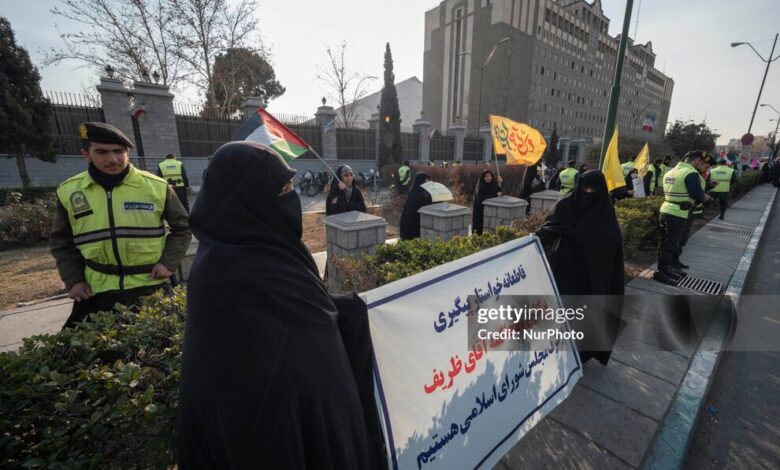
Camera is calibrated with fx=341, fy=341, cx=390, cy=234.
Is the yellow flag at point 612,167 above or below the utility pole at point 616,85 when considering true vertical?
below

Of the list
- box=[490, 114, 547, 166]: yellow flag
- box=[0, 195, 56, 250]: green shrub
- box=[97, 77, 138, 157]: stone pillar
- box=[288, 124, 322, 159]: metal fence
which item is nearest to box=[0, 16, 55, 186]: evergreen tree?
box=[97, 77, 138, 157]: stone pillar

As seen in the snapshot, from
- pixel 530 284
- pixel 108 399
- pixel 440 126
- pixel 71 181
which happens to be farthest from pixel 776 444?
pixel 440 126

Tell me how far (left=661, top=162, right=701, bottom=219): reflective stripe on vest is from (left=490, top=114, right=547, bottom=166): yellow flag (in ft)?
6.83

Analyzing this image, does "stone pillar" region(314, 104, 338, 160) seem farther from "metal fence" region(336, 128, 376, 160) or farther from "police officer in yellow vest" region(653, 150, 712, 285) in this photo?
"police officer in yellow vest" region(653, 150, 712, 285)

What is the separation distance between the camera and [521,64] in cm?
4975

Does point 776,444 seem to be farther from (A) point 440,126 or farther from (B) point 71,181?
(A) point 440,126

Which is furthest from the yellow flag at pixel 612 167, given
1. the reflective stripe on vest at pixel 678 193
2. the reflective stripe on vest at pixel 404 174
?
the reflective stripe on vest at pixel 404 174

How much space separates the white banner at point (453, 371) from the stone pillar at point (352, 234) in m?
2.26

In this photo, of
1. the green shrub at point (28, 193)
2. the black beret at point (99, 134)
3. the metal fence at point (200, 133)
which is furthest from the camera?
the metal fence at point (200, 133)

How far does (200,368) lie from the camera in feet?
3.39

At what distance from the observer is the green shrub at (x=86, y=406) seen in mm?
1163

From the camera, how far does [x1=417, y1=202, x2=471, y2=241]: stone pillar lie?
17.7 ft

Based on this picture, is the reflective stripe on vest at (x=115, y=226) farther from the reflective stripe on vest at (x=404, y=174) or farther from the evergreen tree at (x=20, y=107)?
the evergreen tree at (x=20, y=107)

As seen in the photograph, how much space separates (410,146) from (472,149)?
6.83 metres
